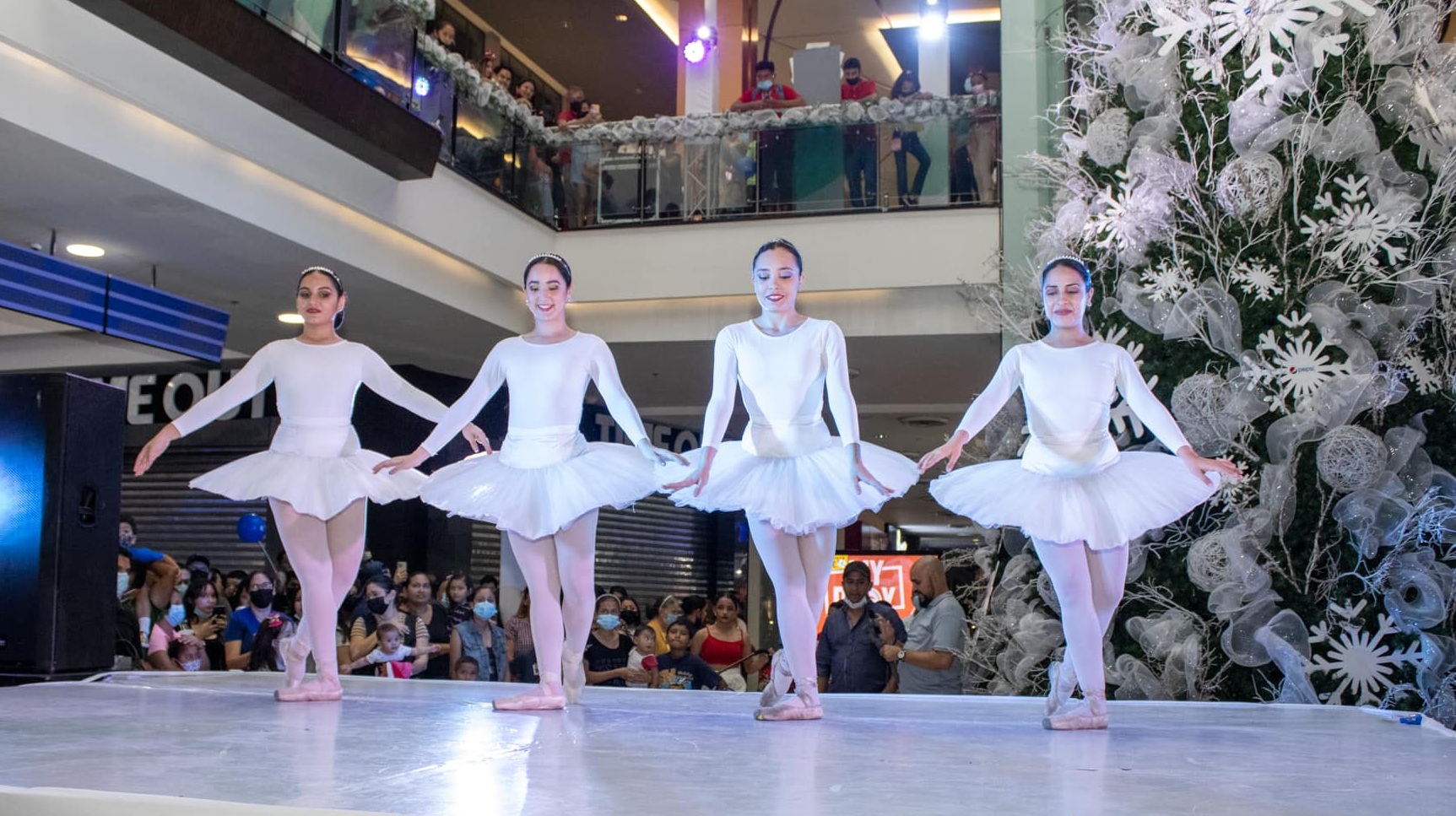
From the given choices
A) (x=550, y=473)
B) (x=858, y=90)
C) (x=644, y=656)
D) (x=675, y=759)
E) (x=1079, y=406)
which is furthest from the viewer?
(x=858, y=90)

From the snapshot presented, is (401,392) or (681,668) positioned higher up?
(401,392)

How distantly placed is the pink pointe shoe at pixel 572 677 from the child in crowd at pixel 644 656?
99.2 inches

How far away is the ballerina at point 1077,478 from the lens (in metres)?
4.46

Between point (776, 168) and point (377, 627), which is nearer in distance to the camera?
point (377, 627)

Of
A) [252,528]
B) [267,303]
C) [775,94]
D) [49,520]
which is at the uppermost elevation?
[775,94]

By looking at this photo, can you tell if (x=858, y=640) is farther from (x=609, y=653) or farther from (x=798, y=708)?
(x=798, y=708)

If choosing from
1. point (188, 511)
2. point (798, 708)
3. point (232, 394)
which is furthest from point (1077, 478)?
point (188, 511)

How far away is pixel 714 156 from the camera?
11.8m

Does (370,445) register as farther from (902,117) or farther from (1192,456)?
(1192,456)

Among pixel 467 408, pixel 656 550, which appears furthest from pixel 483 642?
pixel 656 550

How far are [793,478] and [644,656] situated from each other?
384cm

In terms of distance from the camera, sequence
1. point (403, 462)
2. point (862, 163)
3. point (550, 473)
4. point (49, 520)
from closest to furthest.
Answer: point (550, 473) → point (403, 462) → point (49, 520) → point (862, 163)

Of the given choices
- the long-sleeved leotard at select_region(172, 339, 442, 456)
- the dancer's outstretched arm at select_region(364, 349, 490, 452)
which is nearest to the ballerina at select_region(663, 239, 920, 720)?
the dancer's outstretched arm at select_region(364, 349, 490, 452)

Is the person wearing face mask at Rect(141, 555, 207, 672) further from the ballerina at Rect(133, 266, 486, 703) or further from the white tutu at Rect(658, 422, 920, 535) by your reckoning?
the white tutu at Rect(658, 422, 920, 535)
